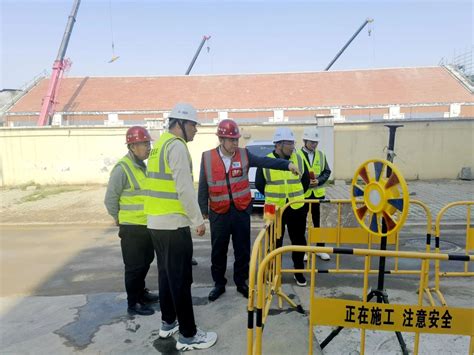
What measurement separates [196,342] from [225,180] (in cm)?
167

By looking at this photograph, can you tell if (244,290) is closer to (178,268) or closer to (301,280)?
(301,280)

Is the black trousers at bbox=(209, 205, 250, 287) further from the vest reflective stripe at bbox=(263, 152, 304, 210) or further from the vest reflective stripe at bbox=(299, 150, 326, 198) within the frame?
the vest reflective stripe at bbox=(299, 150, 326, 198)

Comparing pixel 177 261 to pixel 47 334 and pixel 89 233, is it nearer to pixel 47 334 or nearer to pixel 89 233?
pixel 47 334

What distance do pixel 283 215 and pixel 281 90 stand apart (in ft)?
94.3

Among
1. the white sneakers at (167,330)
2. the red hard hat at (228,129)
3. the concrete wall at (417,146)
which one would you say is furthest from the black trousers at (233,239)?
the concrete wall at (417,146)

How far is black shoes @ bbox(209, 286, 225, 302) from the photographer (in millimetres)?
4215

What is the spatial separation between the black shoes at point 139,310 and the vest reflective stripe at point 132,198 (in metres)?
0.94

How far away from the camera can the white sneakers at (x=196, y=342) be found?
3203 millimetres

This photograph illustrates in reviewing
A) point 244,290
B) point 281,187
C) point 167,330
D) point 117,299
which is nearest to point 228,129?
point 281,187

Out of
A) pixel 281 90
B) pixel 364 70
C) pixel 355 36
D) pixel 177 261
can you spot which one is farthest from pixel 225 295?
pixel 355 36

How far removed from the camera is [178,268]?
122 inches

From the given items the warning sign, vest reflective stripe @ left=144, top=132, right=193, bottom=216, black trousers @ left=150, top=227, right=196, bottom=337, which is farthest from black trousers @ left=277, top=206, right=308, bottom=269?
the warning sign

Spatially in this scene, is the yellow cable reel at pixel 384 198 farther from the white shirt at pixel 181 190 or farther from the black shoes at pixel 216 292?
the black shoes at pixel 216 292

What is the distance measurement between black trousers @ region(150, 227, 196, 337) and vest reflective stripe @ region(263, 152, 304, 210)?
65.9 inches
